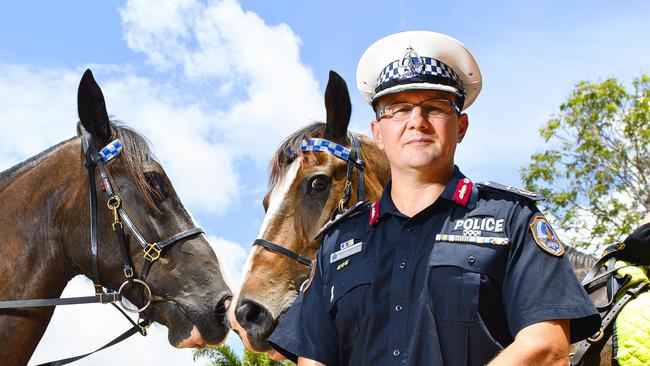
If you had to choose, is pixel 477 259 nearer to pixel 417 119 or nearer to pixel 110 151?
pixel 417 119

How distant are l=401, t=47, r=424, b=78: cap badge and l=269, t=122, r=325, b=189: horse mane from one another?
8.37ft

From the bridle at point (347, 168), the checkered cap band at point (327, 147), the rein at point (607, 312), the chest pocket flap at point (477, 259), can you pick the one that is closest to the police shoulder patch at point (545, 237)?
the chest pocket flap at point (477, 259)

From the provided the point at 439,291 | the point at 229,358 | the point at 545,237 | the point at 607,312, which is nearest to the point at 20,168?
the point at 439,291

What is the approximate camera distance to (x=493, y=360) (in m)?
2.33

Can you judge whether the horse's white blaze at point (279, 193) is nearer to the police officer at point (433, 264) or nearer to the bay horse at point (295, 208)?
the bay horse at point (295, 208)

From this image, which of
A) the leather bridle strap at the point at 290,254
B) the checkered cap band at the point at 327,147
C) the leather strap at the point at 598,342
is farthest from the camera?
the checkered cap band at the point at 327,147

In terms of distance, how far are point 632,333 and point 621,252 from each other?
1.82ft

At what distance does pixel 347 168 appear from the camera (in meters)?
5.26

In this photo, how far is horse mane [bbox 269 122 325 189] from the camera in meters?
5.42

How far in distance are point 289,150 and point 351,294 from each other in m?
2.89

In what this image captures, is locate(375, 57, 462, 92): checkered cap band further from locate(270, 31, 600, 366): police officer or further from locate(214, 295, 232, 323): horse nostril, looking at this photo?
locate(214, 295, 232, 323): horse nostril

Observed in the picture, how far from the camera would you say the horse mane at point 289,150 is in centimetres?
542

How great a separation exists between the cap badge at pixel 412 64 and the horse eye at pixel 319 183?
2.36 metres

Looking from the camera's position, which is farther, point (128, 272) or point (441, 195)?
point (128, 272)
